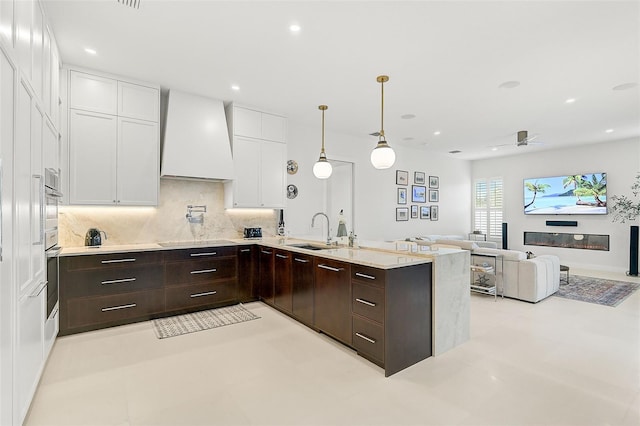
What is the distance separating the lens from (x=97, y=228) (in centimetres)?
397

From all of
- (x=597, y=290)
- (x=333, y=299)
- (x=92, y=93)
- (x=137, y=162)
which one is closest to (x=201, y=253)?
(x=137, y=162)

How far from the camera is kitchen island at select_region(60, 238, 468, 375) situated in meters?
2.65

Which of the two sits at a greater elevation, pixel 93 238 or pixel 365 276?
pixel 93 238

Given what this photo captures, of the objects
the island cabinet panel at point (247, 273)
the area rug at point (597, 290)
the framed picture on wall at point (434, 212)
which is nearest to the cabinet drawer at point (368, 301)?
the island cabinet panel at point (247, 273)

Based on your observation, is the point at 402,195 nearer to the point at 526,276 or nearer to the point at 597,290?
the point at 526,276

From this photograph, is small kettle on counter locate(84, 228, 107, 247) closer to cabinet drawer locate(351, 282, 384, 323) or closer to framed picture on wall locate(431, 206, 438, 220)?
cabinet drawer locate(351, 282, 384, 323)

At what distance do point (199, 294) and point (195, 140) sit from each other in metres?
2.07

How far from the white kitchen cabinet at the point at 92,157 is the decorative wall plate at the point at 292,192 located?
2.67m

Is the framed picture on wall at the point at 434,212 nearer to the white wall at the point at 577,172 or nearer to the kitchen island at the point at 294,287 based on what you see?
the white wall at the point at 577,172

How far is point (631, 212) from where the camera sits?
6820mm

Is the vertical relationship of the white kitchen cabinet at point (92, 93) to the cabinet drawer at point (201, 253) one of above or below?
above

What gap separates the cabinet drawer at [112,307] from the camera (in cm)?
334

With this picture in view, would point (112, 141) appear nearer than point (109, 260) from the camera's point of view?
No

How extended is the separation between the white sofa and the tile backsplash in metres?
2.94
